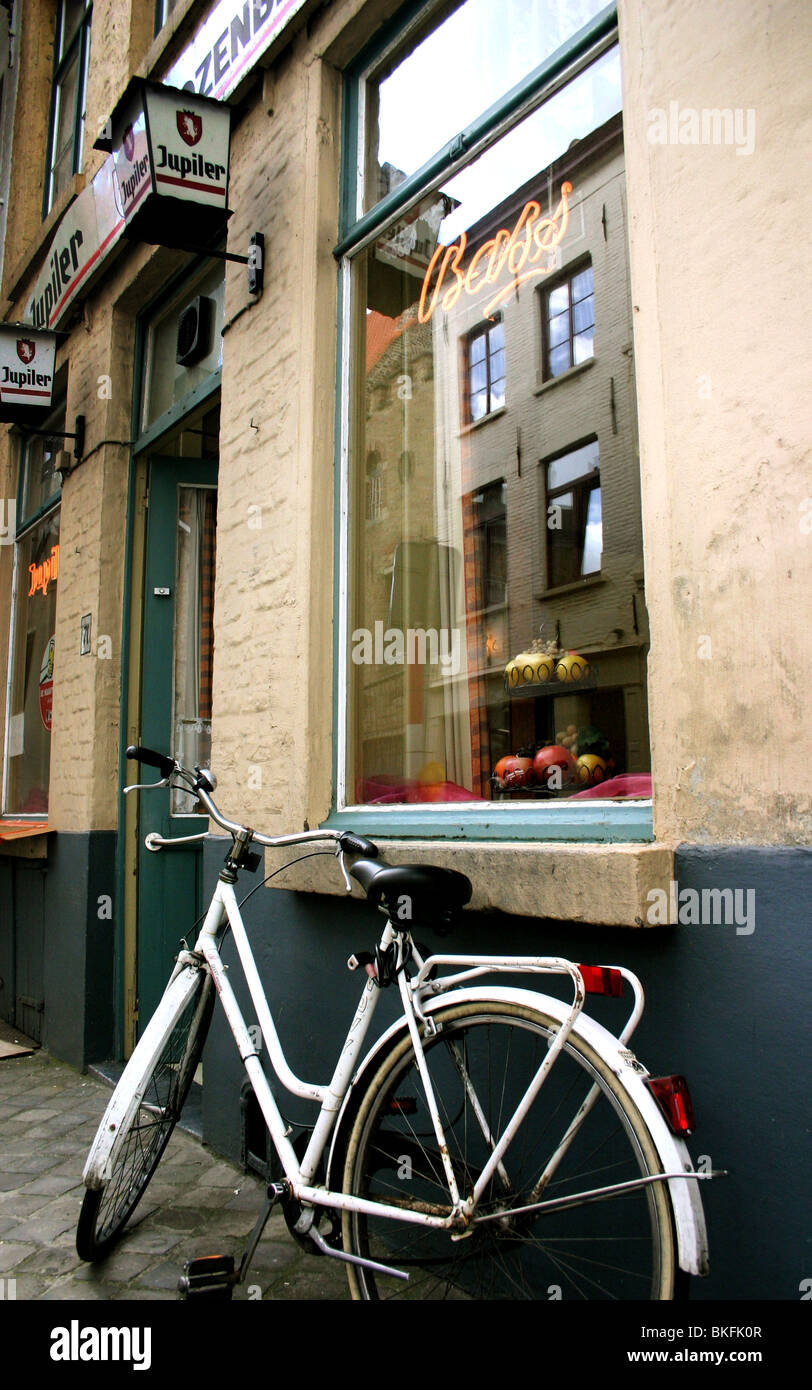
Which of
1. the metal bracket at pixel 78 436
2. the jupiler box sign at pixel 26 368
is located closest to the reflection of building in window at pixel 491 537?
the metal bracket at pixel 78 436

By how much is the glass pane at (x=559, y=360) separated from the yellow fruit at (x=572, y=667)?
101 centimetres

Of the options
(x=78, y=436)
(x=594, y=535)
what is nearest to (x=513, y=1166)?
(x=594, y=535)

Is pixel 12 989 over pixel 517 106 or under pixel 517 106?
under

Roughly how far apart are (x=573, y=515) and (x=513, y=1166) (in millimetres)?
Result: 1990

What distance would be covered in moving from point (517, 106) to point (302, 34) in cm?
143

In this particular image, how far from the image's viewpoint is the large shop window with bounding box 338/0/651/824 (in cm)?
296

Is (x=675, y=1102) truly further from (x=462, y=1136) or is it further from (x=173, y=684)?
(x=173, y=684)

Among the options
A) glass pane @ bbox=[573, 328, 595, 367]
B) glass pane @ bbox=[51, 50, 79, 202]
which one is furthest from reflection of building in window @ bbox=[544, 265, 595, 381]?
glass pane @ bbox=[51, 50, 79, 202]

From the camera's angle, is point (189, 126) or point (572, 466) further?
point (189, 126)

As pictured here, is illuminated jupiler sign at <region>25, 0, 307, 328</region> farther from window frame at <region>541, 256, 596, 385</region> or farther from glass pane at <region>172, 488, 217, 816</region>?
window frame at <region>541, 256, 596, 385</region>

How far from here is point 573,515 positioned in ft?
10.6

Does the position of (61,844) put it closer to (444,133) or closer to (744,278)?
(444,133)

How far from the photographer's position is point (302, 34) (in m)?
4.05

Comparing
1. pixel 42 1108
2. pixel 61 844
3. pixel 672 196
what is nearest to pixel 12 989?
pixel 61 844
